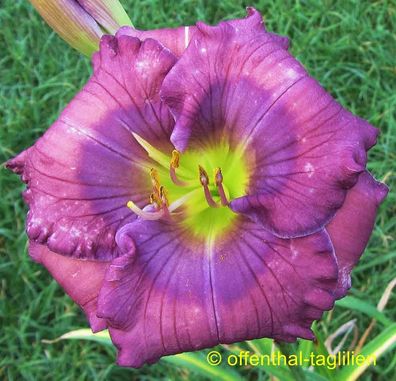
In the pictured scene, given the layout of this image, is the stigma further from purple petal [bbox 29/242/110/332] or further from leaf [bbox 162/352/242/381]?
leaf [bbox 162/352/242/381]

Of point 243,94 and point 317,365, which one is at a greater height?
point 243,94

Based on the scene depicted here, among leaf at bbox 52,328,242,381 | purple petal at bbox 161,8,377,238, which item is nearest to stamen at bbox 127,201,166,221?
purple petal at bbox 161,8,377,238

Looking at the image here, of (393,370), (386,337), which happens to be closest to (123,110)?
(386,337)

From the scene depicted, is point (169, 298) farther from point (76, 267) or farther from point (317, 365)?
point (317, 365)

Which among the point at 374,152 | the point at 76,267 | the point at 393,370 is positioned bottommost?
the point at 393,370

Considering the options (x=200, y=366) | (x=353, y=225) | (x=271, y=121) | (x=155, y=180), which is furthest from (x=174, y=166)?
(x=200, y=366)

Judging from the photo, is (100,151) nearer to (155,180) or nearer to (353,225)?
(155,180)
